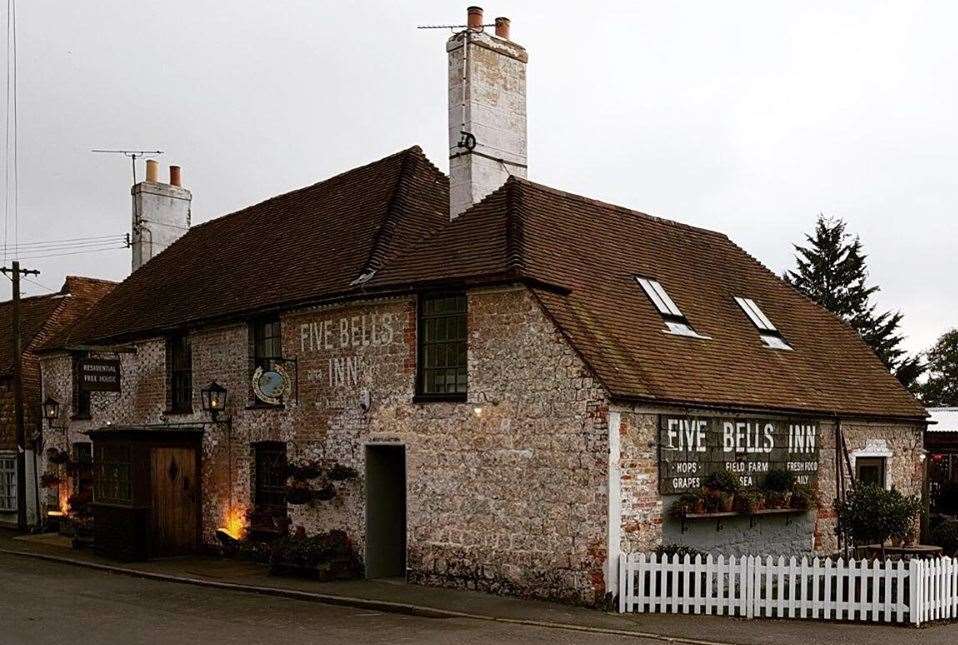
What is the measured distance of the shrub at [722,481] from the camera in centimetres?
1562

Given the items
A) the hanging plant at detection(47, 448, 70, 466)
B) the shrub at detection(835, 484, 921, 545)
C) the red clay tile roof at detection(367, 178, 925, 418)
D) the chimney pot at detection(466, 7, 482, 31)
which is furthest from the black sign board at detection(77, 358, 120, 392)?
the shrub at detection(835, 484, 921, 545)

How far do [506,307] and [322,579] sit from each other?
567 cm

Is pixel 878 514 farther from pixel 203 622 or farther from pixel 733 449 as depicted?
pixel 203 622

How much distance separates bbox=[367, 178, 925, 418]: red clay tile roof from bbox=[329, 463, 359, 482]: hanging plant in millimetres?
3307

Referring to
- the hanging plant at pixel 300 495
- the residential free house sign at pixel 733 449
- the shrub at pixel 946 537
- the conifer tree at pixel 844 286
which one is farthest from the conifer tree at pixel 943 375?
the hanging plant at pixel 300 495

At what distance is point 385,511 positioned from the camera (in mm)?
17281

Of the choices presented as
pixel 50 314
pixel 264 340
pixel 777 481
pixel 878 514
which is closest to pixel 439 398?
pixel 264 340

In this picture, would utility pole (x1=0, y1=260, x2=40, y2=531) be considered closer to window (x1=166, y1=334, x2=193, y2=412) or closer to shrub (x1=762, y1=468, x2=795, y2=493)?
window (x1=166, y1=334, x2=193, y2=412)

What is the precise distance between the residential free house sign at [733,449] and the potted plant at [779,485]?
0.46 feet

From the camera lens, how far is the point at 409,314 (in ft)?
54.5

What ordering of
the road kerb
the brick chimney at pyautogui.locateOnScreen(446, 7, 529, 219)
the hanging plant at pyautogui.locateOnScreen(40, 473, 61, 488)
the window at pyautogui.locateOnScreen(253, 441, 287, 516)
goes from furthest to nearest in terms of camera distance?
1. the hanging plant at pyautogui.locateOnScreen(40, 473, 61, 488)
2. the window at pyautogui.locateOnScreen(253, 441, 287, 516)
3. the brick chimney at pyautogui.locateOnScreen(446, 7, 529, 219)
4. the road kerb

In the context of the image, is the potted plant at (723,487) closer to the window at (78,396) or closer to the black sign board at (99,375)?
the black sign board at (99,375)

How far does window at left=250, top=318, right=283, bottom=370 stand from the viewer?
19531 millimetres

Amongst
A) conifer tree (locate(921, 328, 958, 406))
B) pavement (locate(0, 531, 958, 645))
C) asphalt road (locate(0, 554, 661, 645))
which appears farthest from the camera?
conifer tree (locate(921, 328, 958, 406))
